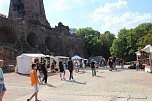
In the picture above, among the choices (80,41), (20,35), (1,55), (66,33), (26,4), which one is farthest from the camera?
(80,41)

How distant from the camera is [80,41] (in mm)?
85312

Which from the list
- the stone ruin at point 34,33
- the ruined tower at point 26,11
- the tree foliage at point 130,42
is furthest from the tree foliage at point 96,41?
the ruined tower at point 26,11

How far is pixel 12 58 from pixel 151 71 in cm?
2102

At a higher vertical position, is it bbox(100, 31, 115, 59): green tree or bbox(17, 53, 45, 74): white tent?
bbox(100, 31, 115, 59): green tree

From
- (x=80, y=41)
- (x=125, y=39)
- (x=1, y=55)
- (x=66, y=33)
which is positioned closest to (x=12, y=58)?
(x=1, y=55)

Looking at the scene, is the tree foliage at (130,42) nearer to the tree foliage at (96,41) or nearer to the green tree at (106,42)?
the tree foliage at (96,41)

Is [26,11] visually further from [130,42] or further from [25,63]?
[25,63]

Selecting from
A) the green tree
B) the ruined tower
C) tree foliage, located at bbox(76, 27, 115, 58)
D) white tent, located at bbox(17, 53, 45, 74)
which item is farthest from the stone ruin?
white tent, located at bbox(17, 53, 45, 74)

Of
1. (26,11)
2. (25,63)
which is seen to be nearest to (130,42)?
(26,11)

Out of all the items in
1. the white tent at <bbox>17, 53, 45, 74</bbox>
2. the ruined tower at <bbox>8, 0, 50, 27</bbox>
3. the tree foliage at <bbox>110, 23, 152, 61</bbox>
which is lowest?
the white tent at <bbox>17, 53, 45, 74</bbox>

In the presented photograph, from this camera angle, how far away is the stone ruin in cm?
5469

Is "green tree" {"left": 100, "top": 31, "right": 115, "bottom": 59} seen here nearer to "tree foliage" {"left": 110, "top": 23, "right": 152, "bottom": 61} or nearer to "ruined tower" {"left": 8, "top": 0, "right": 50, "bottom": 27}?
"tree foliage" {"left": 110, "top": 23, "right": 152, "bottom": 61}

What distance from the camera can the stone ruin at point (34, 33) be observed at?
54688mm

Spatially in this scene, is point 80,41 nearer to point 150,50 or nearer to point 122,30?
point 122,30
